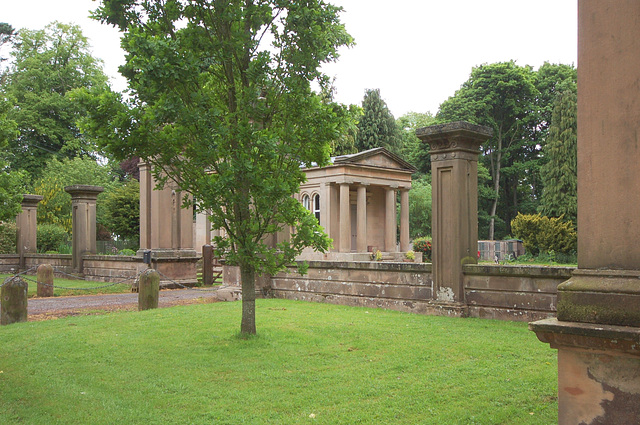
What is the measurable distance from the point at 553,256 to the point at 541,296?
26.5 metres

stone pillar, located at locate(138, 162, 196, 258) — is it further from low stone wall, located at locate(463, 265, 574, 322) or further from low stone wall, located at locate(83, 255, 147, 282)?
low stone wall, located at locate(463, 265, 574, 322)

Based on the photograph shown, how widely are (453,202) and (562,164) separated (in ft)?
112

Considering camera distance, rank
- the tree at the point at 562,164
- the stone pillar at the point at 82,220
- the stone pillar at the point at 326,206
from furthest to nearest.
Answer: the tree at the point at 562,164 → the stone pillar at the point at 326,206 → the stone pillar at the point at 82,220

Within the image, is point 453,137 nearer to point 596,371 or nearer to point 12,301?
point 596,371

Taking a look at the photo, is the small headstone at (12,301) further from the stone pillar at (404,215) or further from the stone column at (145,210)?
the stone pillar at (404,215)

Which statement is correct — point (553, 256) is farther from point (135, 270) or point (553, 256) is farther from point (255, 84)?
point (255, 84)

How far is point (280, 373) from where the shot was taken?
632 cm

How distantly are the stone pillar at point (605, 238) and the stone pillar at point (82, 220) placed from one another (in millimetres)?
21888

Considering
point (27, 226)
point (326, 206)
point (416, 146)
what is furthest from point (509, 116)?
point (27, 226)

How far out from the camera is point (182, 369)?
6566 millimetres

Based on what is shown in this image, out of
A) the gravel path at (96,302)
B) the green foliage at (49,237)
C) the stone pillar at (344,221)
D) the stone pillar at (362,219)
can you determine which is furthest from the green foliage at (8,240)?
the stone pillar at (362,219)

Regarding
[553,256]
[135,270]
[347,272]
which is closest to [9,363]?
[347,272]

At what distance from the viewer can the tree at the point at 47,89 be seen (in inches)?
1682

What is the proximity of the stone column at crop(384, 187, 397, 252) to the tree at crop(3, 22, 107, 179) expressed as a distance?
24.4 metres
